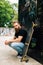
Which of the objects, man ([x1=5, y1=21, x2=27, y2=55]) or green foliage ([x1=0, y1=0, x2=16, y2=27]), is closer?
man ([x1=5, y1=21, x2=27, y2=55])

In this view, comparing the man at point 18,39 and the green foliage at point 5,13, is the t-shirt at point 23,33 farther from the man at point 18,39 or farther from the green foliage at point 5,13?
the green foliage at point 5,13

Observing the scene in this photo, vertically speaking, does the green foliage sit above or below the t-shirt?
below

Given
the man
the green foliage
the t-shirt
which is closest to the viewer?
the man

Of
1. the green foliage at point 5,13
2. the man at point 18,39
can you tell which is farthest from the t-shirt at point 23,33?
the green foliage at point 5,13

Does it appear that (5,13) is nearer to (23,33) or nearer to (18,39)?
(23,33)

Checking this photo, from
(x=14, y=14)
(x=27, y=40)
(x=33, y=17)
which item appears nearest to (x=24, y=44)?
(x=27, y=40)

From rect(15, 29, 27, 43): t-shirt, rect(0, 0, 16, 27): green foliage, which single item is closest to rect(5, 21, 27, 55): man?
rect(15, 29, 27, 43): t-shirt

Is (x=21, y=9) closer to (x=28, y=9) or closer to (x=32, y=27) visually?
(x=28, y=9)

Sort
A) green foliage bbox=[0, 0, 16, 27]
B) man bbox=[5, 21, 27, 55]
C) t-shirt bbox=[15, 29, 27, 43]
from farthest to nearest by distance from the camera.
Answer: green foliage bbox=[0, 0, 16, 27] → t-shirt bbox=[15, 29, 27, 43] → man bbox=[5, 21, 27, 55]

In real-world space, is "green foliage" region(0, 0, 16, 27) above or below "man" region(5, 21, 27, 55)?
below

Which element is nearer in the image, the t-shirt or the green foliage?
the t-shirt

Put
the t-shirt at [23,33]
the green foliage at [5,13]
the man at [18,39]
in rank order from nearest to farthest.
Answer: the man at [18,39] < the t-shirt at [23,33] < the green foliage at [5,13]

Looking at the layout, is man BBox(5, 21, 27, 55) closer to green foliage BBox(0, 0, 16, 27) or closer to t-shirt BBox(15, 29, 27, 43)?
t-shirt BBox(15, 29, 27, 43)

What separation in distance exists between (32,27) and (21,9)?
1.90m
